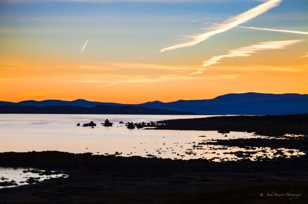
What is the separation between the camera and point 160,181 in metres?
31.9

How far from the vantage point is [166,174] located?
117ft

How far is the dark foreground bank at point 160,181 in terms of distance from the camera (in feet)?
80.9

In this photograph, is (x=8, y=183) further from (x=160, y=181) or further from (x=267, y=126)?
(x=267, y=126)

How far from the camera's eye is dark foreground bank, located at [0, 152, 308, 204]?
2467 centimetres

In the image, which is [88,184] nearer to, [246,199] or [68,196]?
[68,196]

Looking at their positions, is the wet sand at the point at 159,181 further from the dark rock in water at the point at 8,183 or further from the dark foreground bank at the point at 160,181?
the dark rock in water at the point at 8,183

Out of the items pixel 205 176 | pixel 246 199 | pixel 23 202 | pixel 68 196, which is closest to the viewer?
pixel 246 199

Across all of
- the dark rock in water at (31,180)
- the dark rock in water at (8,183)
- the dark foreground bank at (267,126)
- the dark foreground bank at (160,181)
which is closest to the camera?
the dark foreground bank at (160,181)

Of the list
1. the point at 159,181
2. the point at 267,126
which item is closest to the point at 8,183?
the point at 159,181

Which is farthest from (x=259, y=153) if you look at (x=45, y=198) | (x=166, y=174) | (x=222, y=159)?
(x=45, y=198)

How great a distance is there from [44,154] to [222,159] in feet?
55.4

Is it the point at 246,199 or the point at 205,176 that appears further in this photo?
the point at 205,176

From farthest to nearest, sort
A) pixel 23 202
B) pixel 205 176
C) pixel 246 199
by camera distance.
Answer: pixel 205 176
pixel 23 202
pixel 246 199

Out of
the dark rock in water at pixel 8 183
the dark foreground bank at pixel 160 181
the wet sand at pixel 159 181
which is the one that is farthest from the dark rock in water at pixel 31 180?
the wet sand at pixel 159 181
